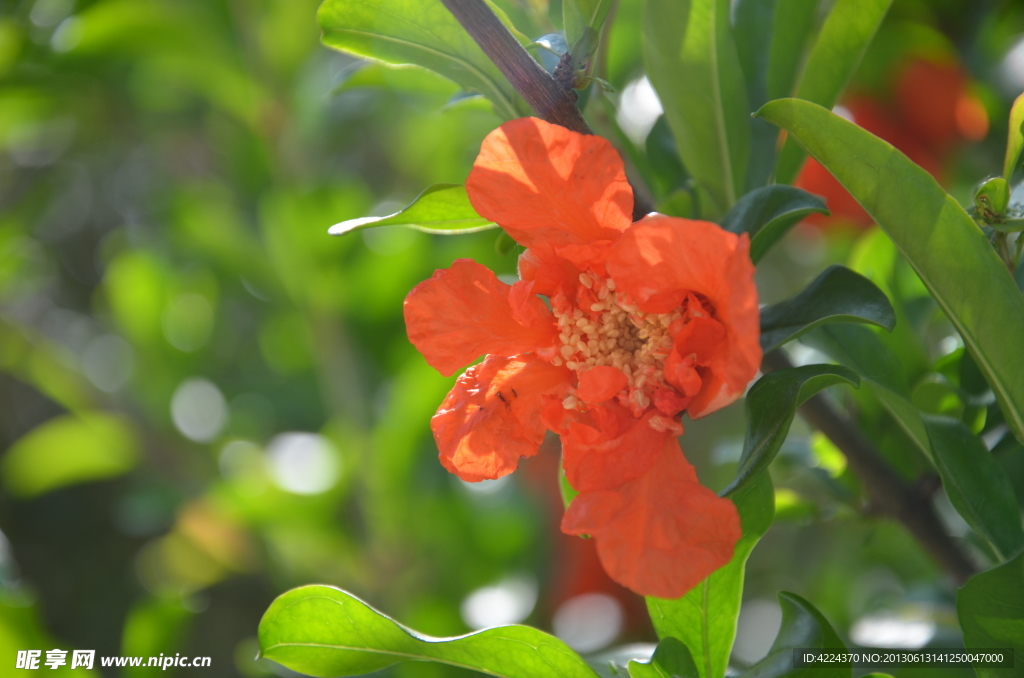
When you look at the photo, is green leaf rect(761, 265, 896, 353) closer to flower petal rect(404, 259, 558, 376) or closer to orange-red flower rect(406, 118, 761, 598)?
orange-red flower rect(406, 118, 761, 598)

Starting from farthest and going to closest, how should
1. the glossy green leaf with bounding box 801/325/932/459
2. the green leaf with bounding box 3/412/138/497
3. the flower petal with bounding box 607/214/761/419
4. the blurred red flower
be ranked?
the green leaf with bounding box 3/412/138/497, the blurred red flower, the glossy green leaf with bounding box 801/325/932/459, the flower petal with bounding box 607/214/761/419

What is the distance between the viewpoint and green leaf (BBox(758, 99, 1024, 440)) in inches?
24.4

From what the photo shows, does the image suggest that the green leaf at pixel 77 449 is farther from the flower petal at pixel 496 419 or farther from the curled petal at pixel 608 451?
the curled petal at pixel 608 451

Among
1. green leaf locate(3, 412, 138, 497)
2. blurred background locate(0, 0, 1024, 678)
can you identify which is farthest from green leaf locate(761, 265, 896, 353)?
green leaf locate(3, 412, 138, 497)

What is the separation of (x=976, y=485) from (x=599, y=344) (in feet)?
1.22

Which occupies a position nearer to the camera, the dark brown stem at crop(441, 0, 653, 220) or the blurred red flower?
the dark brown stem at crop(441, 0, 653, 220)

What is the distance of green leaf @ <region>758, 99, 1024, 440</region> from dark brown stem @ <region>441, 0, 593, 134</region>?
0.54ft

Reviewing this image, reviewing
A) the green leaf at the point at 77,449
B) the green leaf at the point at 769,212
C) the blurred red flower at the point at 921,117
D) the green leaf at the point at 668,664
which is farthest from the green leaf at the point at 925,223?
the green leaf at the point at 77,449

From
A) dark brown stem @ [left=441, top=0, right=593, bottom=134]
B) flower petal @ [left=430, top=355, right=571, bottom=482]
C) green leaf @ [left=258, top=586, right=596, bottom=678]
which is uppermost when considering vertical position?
dark brown stem @ [left=441, top=0, right=593, bottom=134]

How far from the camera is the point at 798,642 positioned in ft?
2.37

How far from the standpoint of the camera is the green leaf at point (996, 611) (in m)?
0.64

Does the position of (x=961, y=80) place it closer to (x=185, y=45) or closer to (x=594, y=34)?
(x=594, y=34)

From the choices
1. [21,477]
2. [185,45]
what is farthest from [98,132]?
[21,477]

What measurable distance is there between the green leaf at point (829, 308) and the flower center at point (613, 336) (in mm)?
95
